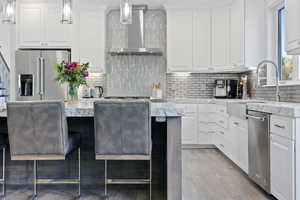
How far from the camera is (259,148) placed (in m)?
3.08

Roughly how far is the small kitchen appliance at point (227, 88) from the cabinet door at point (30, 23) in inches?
141

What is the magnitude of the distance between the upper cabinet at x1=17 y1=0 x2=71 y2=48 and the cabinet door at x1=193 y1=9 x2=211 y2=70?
2.47m

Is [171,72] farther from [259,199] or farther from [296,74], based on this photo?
[259,199]

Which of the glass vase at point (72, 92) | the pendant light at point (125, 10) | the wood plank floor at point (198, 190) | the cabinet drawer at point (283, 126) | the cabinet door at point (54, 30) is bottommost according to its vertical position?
the wood plank floor at point (198, 190)

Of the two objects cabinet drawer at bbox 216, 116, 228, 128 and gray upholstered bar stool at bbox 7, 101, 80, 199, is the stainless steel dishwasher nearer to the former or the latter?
cabinet drawer at bbox 216, 116, 228, 128

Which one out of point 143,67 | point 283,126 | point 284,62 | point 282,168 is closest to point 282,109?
point 283,126

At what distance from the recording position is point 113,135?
2354 mm

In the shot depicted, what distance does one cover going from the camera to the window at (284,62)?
375cm

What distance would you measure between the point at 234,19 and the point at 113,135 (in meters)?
3.74

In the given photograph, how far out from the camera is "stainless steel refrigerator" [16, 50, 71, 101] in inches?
214

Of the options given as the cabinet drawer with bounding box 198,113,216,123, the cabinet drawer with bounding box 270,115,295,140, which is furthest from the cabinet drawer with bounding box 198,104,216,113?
the cabinet drawer with bounding box 270,115,295,140

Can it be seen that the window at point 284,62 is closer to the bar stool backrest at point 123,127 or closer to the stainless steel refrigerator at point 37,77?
the bar stool backrest at point 123,127

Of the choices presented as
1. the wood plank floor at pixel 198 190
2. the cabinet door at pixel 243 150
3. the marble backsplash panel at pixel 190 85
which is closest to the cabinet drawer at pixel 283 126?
the wood plank floor at pixel 198 190

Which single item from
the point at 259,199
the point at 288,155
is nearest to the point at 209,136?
the point at 259,199
